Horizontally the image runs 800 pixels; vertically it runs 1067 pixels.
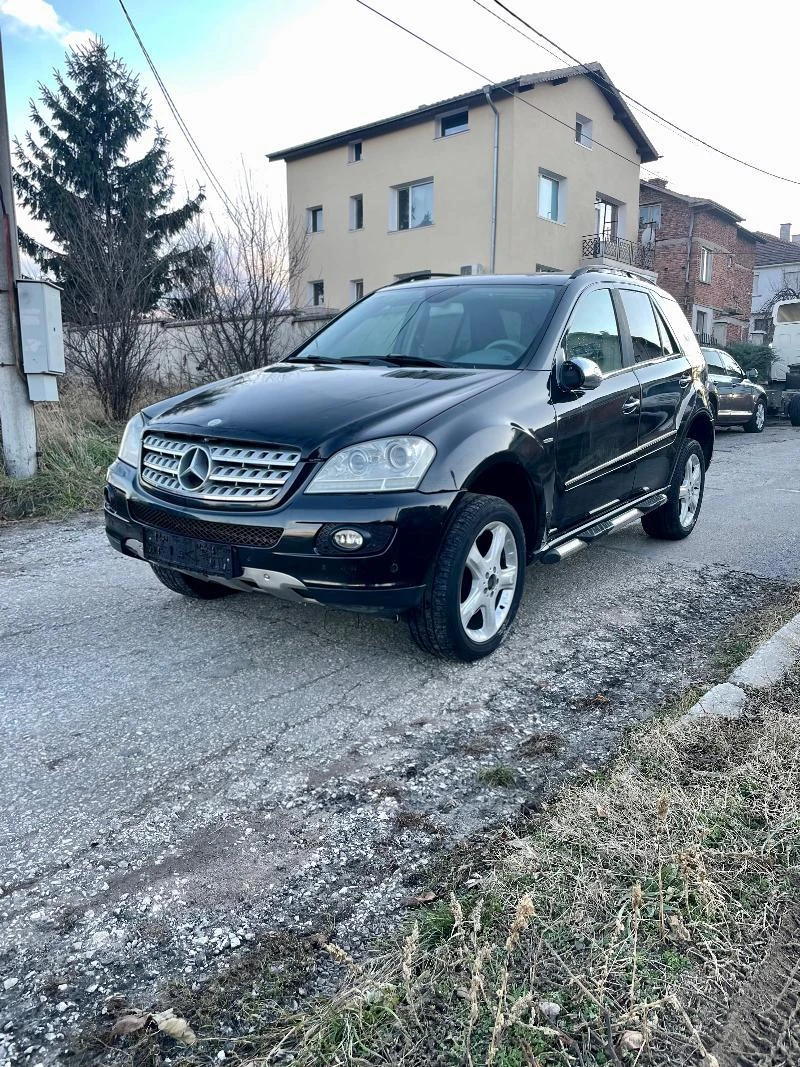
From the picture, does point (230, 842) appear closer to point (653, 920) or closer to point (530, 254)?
point (653, 920)

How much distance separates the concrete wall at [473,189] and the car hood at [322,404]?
1971cm

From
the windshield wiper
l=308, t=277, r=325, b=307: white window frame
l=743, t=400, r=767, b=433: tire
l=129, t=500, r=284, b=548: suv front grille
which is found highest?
l=308, t=277, r=325, b=307: white window frame

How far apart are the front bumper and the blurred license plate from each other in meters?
0.04

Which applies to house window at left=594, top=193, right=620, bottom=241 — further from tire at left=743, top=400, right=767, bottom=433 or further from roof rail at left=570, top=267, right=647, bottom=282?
roof rail at left=570, top=267, right=647, bottom=282

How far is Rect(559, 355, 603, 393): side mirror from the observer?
154 inches

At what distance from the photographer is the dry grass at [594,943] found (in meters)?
1.60

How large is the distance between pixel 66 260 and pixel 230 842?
10689 mm

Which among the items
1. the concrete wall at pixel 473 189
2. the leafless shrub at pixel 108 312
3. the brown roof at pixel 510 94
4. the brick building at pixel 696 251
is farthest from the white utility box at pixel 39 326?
the brick building at pixel 696 251

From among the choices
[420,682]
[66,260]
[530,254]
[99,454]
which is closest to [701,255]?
[530,254]

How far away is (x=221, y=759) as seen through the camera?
9.19 ft

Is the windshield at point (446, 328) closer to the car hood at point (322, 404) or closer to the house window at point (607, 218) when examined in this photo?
the car hood at point (322, 404)

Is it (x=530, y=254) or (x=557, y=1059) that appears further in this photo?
(x=530, y=254)

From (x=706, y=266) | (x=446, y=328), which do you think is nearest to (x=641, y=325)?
(x=446, y=328)

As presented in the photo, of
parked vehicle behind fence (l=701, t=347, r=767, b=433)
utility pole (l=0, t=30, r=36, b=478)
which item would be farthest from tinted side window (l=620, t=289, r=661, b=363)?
parked vehicle behind fence (l=701, t=347, r=767, b=433)
